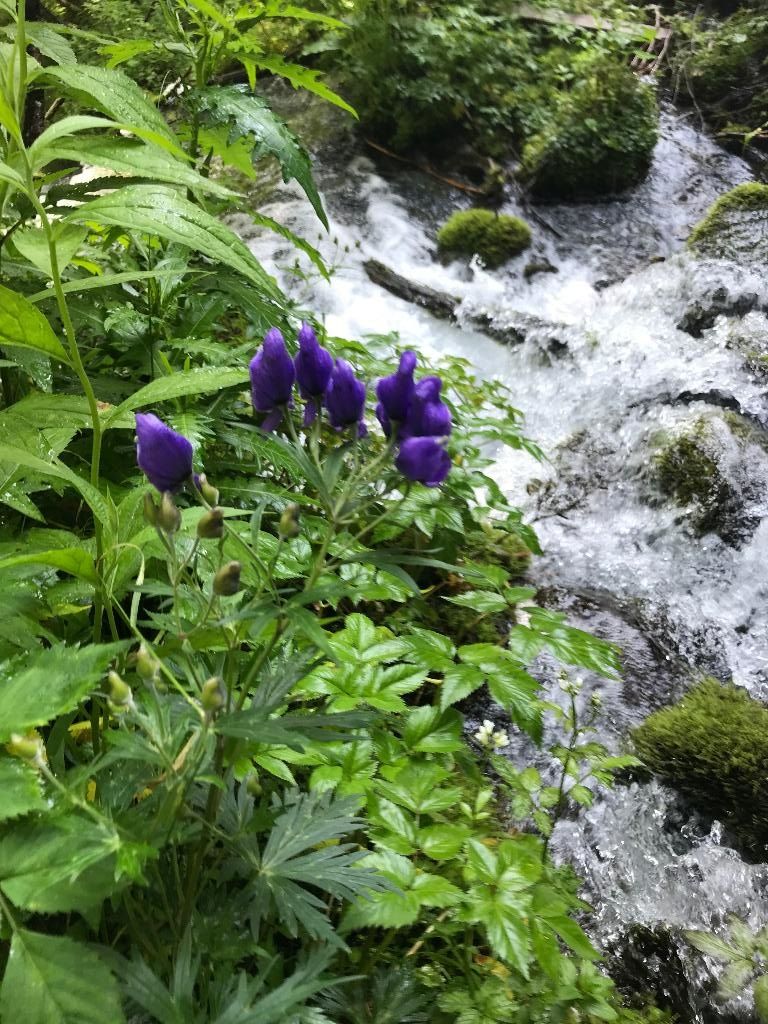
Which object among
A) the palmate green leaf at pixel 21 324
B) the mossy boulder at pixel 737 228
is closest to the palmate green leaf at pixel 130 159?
the palmate green leaf at pixel 21 324

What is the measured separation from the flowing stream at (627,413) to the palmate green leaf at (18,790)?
4.72 feet

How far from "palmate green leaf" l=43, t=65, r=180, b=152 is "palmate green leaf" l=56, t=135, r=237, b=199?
31 mm

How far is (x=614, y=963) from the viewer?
151 cm

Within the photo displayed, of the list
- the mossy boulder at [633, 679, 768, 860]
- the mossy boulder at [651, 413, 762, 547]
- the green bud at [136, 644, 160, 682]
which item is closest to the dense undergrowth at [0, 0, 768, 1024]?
the green bud at [136, 644, 160, 682]

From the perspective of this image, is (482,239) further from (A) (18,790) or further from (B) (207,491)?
(A) (18,790)

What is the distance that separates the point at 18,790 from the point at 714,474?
9.60 feet

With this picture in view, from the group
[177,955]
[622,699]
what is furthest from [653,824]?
[177,955]

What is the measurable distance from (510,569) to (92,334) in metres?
1.56

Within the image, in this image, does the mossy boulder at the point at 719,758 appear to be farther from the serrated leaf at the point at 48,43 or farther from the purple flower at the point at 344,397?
the serrated leaf at the point at 48,43

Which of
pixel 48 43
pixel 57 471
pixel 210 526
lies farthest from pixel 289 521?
pixel 48 43

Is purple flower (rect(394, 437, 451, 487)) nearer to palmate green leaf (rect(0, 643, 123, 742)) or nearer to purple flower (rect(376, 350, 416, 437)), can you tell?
purple flower (rect(376, 350, 416, 437))

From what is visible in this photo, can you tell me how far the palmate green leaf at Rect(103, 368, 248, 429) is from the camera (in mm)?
882

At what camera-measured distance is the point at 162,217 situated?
0.89m

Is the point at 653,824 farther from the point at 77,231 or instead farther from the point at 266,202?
the point at 266,202
